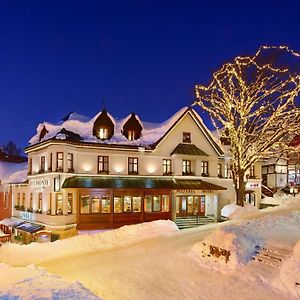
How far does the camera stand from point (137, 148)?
33062 millimetres

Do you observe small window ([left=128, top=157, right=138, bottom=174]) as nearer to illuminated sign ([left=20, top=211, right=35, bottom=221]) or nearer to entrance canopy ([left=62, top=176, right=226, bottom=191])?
entrance canopy ([left=62, top=176, right=226, bottom=191])

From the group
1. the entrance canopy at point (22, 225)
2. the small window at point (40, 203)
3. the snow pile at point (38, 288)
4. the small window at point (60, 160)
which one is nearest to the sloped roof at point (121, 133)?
the small window at point (60, 160)

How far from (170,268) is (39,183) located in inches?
780

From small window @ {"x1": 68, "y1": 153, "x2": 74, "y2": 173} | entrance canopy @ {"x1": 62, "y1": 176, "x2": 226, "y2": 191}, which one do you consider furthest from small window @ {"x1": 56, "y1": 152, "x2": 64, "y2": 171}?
entrance canopy @ {"x1": 62, "y1": 176, "x2": 226, "y2": 191}

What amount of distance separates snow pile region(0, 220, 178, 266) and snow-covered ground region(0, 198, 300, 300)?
0.07m

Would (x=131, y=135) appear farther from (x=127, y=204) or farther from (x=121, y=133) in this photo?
(x=127, y=204)

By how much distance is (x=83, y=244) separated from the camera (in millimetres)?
22578

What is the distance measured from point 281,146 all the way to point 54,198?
19.1 m

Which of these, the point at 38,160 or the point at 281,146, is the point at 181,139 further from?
the point at 38,160

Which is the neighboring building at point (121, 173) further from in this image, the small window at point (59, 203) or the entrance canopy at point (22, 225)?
the entrance canopy at point (22, 225)

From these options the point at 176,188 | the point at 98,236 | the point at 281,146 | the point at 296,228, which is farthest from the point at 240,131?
the point at 98,236

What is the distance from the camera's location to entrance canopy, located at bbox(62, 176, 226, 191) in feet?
97.4

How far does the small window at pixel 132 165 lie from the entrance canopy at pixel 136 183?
2.13 ft

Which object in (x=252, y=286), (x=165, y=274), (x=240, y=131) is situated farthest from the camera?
(x=240, y=131)
